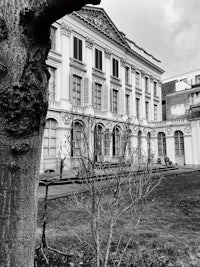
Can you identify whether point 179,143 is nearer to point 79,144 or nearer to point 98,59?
point 98,59

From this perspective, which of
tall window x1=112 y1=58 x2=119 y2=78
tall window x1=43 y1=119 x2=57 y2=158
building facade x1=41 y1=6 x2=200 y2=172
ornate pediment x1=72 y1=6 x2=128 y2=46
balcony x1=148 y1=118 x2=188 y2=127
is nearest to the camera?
tall window x1=43 y1=119 x2=57 y2=158

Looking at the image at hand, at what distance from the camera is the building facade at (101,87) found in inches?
676

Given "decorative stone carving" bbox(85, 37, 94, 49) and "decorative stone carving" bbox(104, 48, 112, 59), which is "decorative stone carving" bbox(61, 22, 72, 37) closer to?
"decorative stone carving" bbox(85, 37, 94, 49)

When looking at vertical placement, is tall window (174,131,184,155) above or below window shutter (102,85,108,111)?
below

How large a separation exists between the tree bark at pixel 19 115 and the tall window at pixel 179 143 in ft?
85.9

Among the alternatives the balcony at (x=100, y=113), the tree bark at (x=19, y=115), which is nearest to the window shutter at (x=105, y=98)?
the balcony at (x=100, y=113)

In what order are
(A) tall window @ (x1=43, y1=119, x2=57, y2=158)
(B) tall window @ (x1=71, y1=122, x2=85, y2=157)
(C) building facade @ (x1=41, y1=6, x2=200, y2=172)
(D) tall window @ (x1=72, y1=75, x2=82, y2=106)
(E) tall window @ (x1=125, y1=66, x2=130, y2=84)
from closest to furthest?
1. (B) tall window @ (x1=71, y1=122, x2=85, y2=157)
2. (A) tall window @ (x1=43, y1=119, x2=57, y2=158)
3. (C) building facade @ (x1=41, y1=6, x2=200, y2=172)
4. (D) tall window @ (x1=72, y1=75, x2=82, y2=106)
5. (E) tall window @ (x1=125, y1=66, x2=130, y2=84)

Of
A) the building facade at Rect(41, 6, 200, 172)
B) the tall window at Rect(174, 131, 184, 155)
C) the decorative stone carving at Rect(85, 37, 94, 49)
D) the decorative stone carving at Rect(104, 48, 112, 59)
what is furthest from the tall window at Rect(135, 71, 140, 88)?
the decorative stone carving at Rect(85, 37, 94, 49)

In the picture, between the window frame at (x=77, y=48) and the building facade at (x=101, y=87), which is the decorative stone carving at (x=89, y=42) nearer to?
the building facade at (x=101, y=87)

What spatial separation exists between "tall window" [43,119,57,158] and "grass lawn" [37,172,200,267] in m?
10.3

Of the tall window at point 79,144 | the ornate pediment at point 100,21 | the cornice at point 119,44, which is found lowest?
the tall window at point 79,144

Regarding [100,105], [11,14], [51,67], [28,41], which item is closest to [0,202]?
[28,41]

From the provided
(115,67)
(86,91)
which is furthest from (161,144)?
(86,91)

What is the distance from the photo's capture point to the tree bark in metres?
1.19
